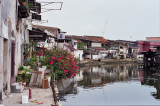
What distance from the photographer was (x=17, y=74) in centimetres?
1275

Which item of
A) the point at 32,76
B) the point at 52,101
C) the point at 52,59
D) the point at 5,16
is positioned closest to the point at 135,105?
the point at 52,59

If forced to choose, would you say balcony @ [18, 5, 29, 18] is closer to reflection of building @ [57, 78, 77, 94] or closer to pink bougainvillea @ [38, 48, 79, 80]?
pink bougainvillea @ [38, 48, 79, 80]

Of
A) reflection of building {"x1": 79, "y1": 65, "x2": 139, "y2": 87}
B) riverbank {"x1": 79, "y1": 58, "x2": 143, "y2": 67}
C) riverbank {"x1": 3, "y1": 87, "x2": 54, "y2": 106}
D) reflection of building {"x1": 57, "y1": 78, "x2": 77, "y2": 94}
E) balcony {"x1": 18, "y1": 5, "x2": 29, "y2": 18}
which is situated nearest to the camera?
riverbank {"x1": 3, "y1": 87, "x2": 54, "y2": 106}

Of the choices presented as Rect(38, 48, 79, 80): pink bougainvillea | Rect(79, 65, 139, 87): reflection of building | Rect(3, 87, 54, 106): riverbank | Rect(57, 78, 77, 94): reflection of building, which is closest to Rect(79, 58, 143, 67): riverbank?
Rect(79, 65, 139, 87): reflection of building

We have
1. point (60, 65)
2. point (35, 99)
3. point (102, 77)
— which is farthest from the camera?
point (102, 77)

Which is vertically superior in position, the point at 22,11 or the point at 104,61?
the point at 22,11

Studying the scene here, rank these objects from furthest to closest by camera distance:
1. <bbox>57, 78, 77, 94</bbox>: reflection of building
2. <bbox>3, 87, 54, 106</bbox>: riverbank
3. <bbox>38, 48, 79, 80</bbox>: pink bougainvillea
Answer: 1. <bbox>57, 78, 77, 94</bbox>: reflection of building
2. <bbox>38, 48, 79, 80</bbox>: pink bougainvillea
3. <bbox>3, 87, 54, 106</bbox>: riverbank

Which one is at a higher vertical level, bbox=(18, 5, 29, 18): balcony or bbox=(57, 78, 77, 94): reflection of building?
bbox=(18, 5, 29, 18): balcony

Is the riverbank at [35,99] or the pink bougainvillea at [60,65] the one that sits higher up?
the pink bougainvillea at [60,65]

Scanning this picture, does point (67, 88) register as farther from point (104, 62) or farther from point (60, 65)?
point (104, 62)

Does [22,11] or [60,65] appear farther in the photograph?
[60,65]

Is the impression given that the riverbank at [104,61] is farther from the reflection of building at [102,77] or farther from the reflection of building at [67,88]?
the reflection of building at [67,88]

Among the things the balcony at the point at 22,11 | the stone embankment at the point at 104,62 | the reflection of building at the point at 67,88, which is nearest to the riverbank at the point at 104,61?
the stone embankment at the point at 104,62

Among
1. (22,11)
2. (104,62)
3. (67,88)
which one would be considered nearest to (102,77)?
(67,88)
